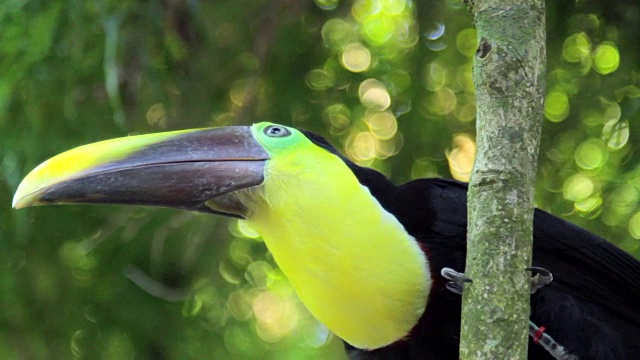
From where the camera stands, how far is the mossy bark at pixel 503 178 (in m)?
1.49

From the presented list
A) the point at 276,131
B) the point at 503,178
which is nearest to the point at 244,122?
the point at 276,131

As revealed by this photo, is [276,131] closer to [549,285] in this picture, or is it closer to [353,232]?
[353,232]

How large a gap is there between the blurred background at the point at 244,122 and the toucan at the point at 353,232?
27.2 inches

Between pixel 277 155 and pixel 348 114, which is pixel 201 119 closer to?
pixel 348 114

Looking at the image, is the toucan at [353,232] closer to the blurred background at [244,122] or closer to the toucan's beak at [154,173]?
the toucan's beak at [154,173]

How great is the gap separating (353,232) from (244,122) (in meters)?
1.31

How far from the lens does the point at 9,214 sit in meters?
2.95

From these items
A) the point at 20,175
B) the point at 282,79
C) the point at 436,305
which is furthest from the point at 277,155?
the point at 282,79

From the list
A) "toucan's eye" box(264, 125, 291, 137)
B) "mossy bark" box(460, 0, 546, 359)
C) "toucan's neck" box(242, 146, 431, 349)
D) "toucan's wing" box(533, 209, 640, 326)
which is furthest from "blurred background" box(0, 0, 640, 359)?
"mossy bark" box(460, 0, 546, 359)

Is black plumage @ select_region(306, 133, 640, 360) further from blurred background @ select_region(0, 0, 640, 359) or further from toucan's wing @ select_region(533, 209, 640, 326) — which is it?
blurred background @ select_region(0, 0, 640, 359)

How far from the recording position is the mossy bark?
58.5 inches

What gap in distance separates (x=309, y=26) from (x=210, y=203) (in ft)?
4.51

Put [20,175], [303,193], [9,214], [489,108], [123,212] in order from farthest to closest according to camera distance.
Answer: [123,212] < [9,214] < [20,175] < [303,193] < [489,108]

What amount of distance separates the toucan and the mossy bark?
0.50m
